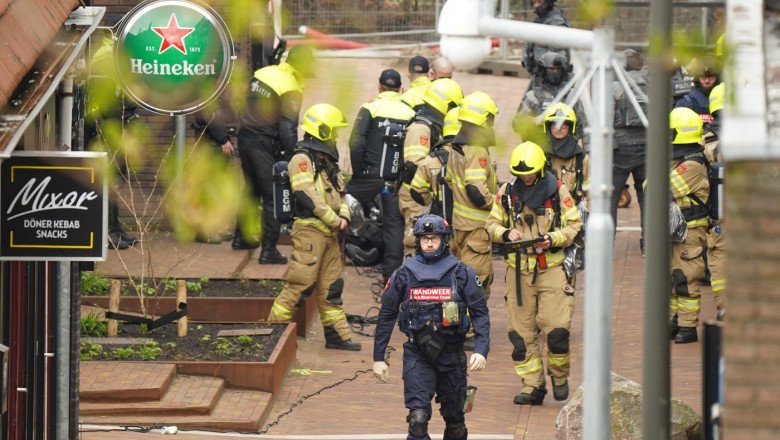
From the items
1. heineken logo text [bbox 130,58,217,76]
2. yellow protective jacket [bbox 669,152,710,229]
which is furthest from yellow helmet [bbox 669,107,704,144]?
heineken logo text [bbox 130,58,217,76]

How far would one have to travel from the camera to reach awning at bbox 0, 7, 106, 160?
26.3 feet

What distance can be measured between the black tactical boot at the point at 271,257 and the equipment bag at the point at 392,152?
1800 mm

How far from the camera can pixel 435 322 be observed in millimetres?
11359

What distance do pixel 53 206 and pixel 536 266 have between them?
15.3 ft

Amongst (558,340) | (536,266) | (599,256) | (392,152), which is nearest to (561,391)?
(558,340)

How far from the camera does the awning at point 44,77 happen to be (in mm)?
Result: 8016

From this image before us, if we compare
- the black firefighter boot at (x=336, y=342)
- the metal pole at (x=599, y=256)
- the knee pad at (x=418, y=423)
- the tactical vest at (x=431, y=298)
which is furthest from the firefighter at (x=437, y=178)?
the metal pole at (x=599, y=256)

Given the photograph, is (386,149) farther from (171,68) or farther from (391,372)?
(171,68)

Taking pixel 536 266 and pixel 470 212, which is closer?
pixel 536 266

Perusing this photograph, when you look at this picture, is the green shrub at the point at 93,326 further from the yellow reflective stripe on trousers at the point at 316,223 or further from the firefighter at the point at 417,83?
the firefighter at the point at 417,83

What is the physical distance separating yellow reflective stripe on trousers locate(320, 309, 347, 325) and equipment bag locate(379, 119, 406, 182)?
1690 mm

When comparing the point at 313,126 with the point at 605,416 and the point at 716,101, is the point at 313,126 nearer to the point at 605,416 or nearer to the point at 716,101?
the point at 716,101

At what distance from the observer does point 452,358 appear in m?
11.5

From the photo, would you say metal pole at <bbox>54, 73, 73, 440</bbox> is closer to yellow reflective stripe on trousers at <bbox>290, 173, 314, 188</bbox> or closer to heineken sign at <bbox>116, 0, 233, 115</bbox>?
heineken sign at <bbox>116, 0, 233, 115</bbox>
